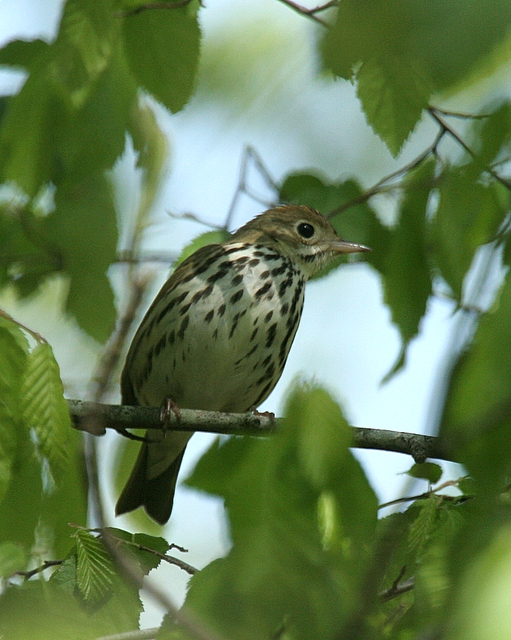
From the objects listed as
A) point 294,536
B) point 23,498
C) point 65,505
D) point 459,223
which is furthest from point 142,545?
point 459,223

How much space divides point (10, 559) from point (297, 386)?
106 centimetres

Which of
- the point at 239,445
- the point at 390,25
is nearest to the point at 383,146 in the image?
the point at 239,445

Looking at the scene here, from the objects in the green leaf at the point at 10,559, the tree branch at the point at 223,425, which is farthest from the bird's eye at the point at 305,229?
the green leaf at the point at 10,559

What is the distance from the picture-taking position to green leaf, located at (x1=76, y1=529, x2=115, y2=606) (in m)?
2.41

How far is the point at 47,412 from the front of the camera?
224 centimetres

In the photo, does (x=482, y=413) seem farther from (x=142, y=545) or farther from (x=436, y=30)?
(x=142, y=545)

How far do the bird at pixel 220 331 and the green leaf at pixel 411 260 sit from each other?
1.32 m

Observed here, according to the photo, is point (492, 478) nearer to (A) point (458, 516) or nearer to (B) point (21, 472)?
(A) point (458, 516)

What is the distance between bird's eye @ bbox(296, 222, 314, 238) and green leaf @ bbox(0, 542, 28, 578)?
12.0 ft

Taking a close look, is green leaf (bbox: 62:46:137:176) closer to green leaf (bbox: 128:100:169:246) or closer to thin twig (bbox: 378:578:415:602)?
green leaf (bbox: 128:100:169:246)

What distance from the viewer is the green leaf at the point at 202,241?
3930mm

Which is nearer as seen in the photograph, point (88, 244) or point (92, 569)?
point (92, 569)

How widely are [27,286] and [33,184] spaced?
5.15 feet

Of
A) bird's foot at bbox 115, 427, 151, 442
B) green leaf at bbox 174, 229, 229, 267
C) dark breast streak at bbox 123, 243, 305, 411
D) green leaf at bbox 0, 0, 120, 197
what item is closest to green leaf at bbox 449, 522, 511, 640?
green leaf at bbox 0, 0, 120, 197
